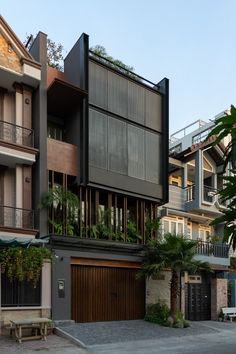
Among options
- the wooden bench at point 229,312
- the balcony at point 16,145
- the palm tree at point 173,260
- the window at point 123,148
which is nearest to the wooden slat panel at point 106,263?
the palm tree at point 173,260

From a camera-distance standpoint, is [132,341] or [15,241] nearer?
[15,241]

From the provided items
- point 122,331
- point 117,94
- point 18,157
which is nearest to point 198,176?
point 117,94

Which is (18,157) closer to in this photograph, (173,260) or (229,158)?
(173,260)

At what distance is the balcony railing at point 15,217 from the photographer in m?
18.8

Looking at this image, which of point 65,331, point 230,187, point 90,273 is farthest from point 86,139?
point 230,187

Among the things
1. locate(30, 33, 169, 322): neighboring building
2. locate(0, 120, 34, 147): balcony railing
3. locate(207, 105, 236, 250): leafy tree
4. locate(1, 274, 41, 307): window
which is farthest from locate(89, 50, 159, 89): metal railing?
locate(207, 105, 236, 250): leafy tree

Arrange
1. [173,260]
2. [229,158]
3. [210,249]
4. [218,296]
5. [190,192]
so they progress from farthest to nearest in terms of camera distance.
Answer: [190,192]
[210,249]
[218,296]
[173,260]
[229,158]

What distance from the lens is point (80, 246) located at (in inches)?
773

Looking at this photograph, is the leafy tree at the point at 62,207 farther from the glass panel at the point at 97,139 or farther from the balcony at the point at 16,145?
the glass panel at the point at 97,139

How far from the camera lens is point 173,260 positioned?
67.9 ft

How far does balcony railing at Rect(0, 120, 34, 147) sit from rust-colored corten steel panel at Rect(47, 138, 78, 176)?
814mm

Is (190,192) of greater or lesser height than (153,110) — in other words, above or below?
below

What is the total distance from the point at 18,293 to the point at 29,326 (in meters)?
1.90

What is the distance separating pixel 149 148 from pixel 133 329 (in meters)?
8.74
